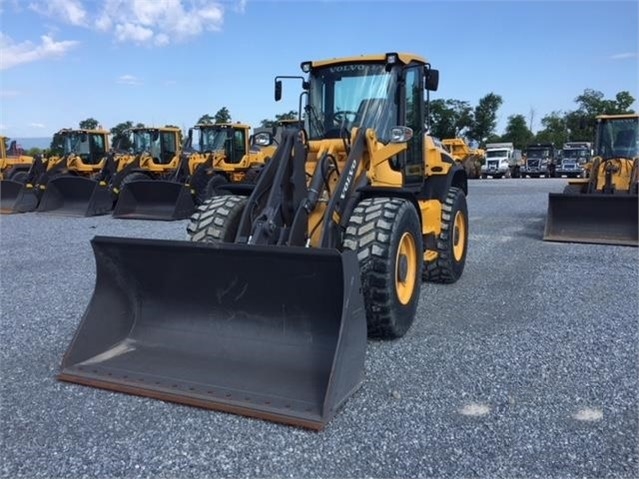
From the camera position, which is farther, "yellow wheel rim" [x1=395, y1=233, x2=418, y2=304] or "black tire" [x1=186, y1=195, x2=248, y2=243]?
"black tire" [x1=186, y1=195, x2=248, y2=243]

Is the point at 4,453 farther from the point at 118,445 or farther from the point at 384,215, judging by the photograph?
the point at 384,215

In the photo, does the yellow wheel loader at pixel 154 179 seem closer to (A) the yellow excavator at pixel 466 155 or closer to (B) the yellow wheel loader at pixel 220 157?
(B) the yellow wheel loader at pixel 220 157

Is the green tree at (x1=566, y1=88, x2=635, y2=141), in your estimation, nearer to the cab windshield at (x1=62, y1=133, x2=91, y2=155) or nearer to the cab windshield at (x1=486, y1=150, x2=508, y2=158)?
the cab windshield at (x1=486, y1=150, x2=508, y2=158)

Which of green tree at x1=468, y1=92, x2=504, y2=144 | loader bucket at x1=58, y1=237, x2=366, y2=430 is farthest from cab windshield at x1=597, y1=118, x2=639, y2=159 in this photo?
green tree at x1=468, y1=92, x2=504, y2=144

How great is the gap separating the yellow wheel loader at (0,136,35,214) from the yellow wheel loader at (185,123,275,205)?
5.10 metres

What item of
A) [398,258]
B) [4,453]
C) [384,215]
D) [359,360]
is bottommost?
[4,453]

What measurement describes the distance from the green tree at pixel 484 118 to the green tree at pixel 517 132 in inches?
239

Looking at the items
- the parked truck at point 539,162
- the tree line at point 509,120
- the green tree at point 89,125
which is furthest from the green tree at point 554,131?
the green tree at point 89,125

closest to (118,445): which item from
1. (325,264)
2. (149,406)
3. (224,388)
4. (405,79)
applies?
(149,406)

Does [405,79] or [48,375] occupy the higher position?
[405,79]

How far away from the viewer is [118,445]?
10.7 feet

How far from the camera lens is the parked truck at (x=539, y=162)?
126ft

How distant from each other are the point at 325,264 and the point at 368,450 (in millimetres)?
1157

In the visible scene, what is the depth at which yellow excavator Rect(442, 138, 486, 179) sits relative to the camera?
2438 cm
